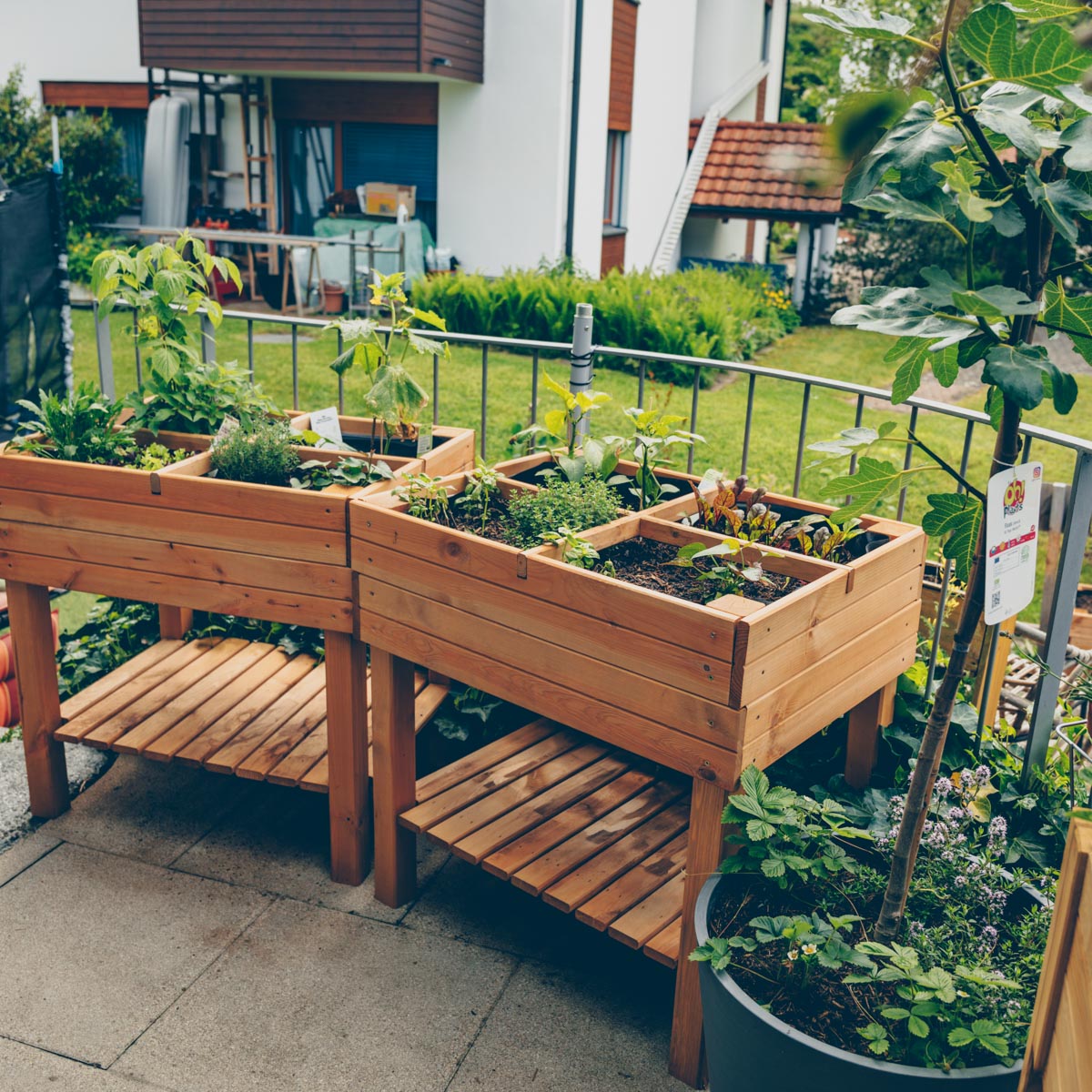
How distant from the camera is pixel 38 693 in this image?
3572 mm

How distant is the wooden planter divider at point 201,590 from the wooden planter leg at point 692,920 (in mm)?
953

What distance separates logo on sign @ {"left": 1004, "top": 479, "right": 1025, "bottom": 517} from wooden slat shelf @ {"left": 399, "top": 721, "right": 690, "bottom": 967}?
1.28m

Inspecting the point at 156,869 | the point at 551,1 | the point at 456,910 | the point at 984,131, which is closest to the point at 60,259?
the point at 156,869

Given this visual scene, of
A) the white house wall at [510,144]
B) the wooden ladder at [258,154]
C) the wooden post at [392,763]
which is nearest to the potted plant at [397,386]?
the wooden post at [392,763]

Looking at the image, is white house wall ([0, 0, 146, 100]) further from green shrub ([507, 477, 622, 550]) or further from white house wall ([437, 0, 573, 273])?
green shrub ([507, 477, 622, 550])

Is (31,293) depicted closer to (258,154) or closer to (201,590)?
(201,590)

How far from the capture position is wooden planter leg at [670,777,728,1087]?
Result: 252cm

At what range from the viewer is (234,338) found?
1084 centimetres

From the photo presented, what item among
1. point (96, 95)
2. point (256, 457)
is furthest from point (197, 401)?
point (96, 95)

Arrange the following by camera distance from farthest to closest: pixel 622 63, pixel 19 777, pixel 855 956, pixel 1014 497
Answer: pixel 622 63, pixel 19 777, pixel 855 956, pixel 1014 497

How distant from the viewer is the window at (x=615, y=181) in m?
15.2

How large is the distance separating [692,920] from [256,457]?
1712mm

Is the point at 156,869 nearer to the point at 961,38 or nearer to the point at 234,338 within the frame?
the point at 961,38

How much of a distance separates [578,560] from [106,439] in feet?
5.34
